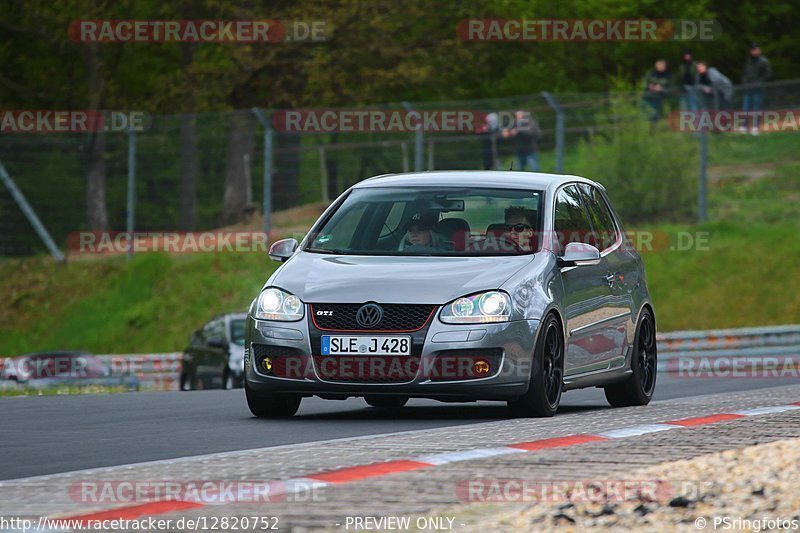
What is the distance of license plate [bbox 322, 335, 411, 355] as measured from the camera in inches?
467

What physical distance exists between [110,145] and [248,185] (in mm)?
3254

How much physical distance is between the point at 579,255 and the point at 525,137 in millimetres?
21382

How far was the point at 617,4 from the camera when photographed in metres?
54.2

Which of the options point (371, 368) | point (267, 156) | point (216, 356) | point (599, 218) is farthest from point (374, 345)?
point (267, 156)

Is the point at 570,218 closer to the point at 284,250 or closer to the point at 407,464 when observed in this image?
the point at 284,250

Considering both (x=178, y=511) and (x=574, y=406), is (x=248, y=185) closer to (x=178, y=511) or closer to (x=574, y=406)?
(x=574, y=406)

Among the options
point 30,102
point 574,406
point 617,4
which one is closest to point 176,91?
point 30,102

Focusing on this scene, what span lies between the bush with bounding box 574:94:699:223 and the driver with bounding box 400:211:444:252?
72.0 feet

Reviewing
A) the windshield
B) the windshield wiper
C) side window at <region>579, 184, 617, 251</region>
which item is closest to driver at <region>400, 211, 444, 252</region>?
the windshield

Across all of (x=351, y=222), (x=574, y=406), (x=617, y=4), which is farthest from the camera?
(x=617, y=4)

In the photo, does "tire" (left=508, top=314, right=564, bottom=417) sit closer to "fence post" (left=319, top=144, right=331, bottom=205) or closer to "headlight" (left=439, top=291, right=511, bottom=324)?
"headlight" (left=439, top=291, right=511, bottom=324)

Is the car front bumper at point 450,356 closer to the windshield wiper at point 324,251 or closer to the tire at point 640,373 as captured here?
the windshield wiper at point 324,251

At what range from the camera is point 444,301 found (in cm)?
1191

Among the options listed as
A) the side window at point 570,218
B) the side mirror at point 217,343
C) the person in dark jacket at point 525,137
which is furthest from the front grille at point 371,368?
the person in dark jacket at point 525,137
